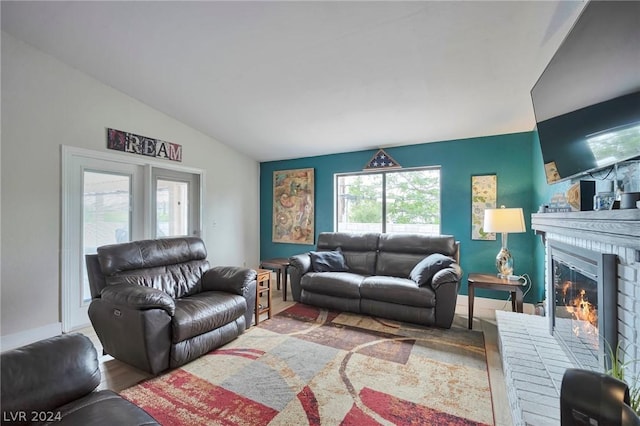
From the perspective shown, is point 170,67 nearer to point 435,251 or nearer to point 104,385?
point 104,385

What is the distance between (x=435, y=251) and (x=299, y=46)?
2787mm

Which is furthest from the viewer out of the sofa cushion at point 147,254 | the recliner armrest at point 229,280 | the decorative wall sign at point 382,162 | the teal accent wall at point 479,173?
Result: the decorative wall sign at point 382,162

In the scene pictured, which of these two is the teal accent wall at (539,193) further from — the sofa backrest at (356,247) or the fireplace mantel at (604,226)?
the sofa backrest at (356,247)

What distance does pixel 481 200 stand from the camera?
3.70 metres

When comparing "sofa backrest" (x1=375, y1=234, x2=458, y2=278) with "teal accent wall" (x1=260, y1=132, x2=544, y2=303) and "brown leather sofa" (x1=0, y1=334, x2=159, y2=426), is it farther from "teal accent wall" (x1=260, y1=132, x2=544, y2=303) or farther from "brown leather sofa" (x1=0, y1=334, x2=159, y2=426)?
"brown leather sofa" (x1=0, y1=334, x2=159, y2=426)

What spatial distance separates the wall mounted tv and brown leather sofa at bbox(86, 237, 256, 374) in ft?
9.23

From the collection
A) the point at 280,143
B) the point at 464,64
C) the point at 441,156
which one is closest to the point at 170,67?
the point at 280,143

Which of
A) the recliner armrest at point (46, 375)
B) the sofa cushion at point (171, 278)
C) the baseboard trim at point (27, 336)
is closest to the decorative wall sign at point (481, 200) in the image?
the sofa cushion at point (171, 278)

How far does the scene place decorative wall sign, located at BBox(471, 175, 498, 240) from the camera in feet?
11.9

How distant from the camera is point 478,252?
3713 millimetres

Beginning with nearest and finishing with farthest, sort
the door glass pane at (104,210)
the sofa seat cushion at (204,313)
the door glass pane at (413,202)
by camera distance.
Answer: the sofa seat cushion at (204,313)
the door glass pane at (104,210)
the door glass pane at (413,202)

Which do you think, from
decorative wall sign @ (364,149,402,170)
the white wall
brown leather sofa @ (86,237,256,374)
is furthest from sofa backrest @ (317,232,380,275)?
Result: the white wall

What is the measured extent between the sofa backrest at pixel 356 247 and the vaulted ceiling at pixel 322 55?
155cm

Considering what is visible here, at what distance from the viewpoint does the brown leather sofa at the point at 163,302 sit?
2.03 m
